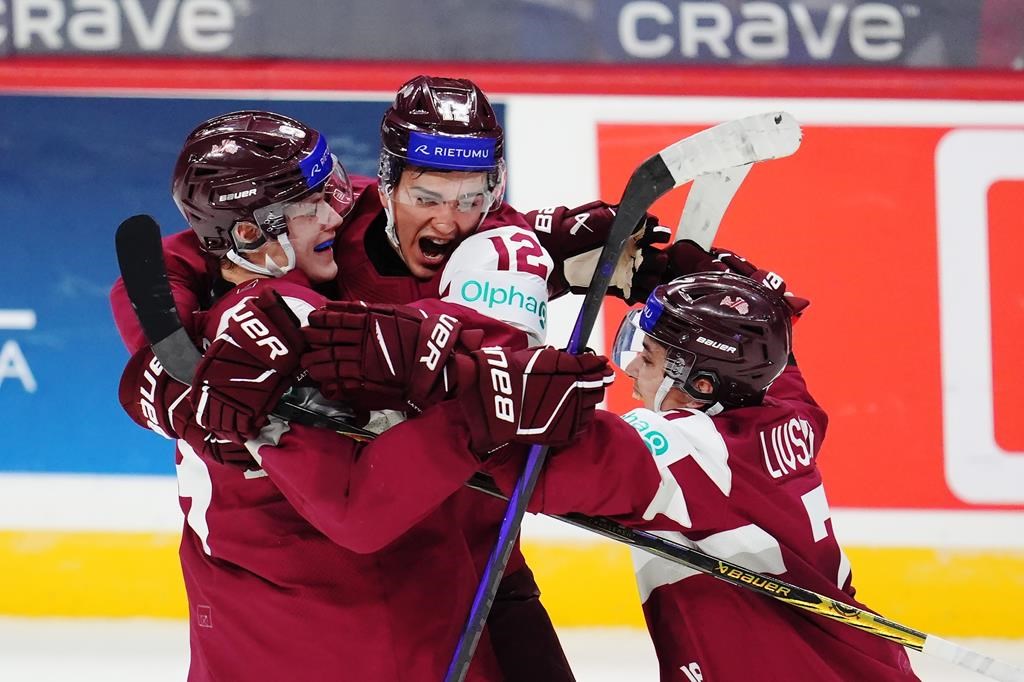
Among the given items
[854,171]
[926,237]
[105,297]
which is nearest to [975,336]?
[926,237]

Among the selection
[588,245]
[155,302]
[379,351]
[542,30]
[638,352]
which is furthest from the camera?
[542,30]

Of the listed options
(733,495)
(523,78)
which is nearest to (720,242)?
(523,78)

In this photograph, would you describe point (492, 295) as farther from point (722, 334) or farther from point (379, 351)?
point (722, 334)

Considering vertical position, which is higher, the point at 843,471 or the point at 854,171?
the point at 854,171

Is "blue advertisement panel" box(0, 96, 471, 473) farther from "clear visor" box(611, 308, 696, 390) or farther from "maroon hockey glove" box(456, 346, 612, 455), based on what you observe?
"maroon hockey glove" box(456, 346, 612, 455)

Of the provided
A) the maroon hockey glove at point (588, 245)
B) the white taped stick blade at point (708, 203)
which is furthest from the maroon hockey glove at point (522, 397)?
the white taped stick blade at point (708, 203)

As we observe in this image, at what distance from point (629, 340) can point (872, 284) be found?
1791 mm

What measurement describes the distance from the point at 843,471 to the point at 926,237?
2.34ft

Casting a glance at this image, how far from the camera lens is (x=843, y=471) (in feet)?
12.7

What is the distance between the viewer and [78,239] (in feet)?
13.1

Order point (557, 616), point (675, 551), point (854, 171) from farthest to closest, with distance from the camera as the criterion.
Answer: point (854, 171) → point (557, 616) → point (675, 551)

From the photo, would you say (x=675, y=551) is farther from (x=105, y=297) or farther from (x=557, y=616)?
(x=105, y=297)

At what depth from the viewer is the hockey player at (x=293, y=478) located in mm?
1927

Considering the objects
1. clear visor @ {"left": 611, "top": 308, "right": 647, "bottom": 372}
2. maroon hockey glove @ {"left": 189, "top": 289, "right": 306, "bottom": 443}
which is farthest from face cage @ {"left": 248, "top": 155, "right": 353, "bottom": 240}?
clear visor @ {"left": 611, "top": 308, "right": 647, "bottom": 372}
